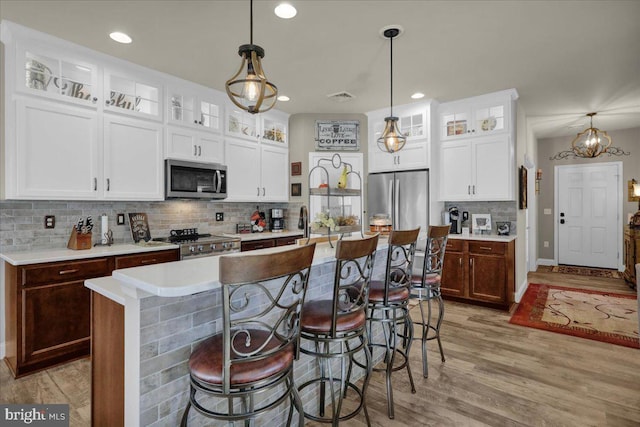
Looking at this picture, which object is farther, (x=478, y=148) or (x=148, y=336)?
(x=478, y=148)

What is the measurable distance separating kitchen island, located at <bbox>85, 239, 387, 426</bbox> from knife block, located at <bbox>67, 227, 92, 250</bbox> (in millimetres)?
1729

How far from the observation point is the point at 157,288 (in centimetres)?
119

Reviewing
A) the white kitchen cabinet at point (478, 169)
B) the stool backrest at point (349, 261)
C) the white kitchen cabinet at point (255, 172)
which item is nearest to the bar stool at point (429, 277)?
the stool backrest at point (349, 261)

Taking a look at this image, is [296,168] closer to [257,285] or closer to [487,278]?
[487,278]

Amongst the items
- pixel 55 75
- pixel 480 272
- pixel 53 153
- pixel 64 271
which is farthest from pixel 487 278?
pixel 55 75

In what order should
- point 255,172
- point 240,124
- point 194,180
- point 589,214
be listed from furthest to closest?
point 589,214, point 255,172, point 240,124, point 194,180

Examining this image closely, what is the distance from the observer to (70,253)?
284 centimetres

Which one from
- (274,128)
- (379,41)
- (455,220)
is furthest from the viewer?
(274,128)

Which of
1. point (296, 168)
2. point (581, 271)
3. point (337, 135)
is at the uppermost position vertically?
point (337, 135)

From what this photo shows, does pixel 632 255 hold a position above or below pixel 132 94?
below

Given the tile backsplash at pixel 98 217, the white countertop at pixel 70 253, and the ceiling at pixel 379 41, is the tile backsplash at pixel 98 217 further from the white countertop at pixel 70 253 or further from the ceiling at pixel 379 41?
the ceiling at pixel 379 41

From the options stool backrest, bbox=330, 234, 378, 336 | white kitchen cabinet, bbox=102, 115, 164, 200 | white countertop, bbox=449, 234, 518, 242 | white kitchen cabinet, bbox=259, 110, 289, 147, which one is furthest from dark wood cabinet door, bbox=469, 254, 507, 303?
white kitchen cabinet, bbox=102, 115, 164, 200

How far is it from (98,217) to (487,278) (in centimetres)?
448

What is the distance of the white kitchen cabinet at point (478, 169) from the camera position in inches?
170
